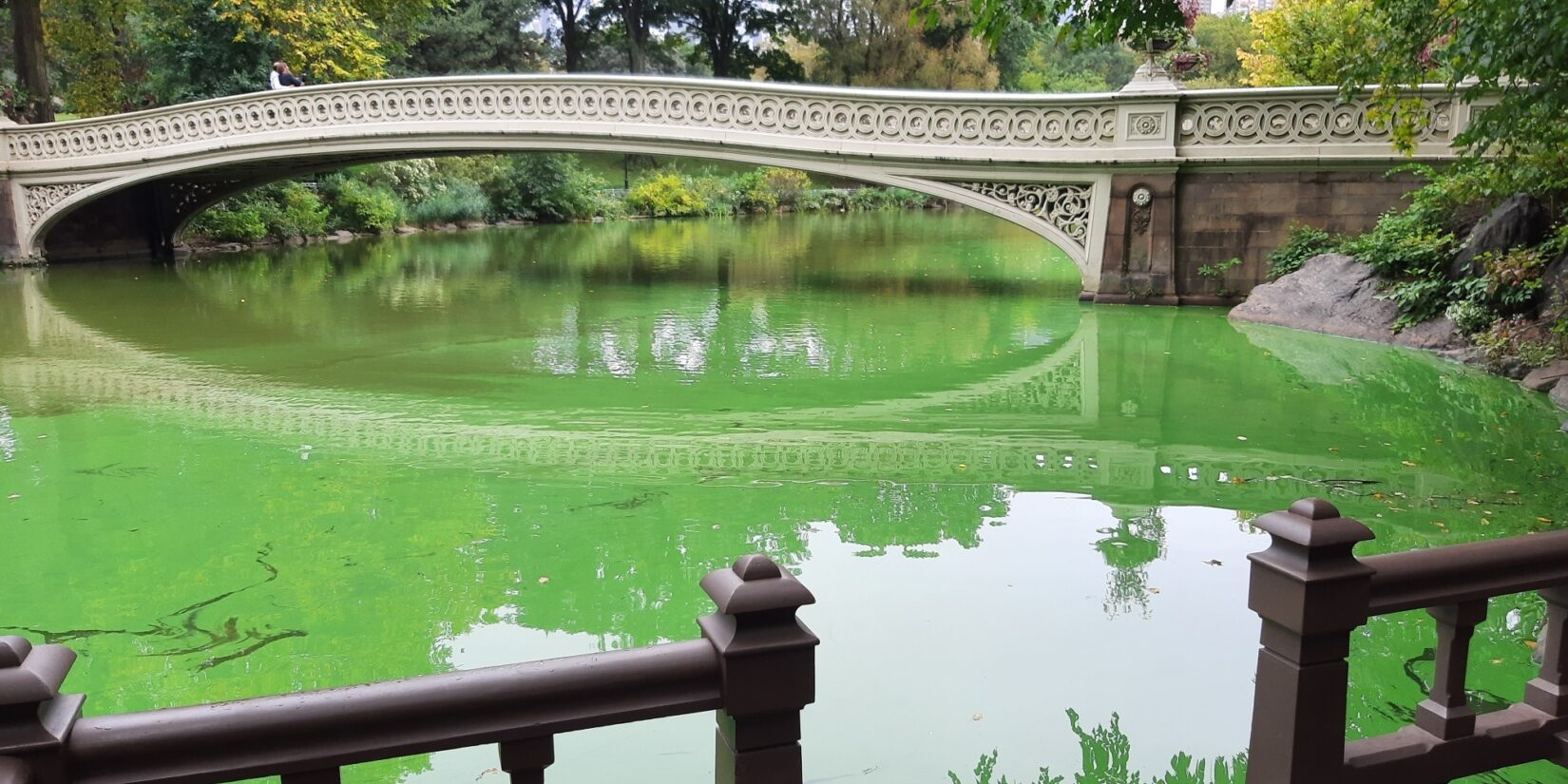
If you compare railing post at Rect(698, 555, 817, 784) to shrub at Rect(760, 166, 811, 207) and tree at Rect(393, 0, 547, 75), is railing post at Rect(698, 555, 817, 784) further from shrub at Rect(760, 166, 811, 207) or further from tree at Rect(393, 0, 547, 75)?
shrub at Rect(760, 166, 811, 207)

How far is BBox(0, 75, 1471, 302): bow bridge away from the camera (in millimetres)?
11617

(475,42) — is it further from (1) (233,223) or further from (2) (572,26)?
(1) (233,223)

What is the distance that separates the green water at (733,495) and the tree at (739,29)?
3107 centimetres

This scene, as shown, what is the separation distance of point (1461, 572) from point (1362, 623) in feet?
0.87

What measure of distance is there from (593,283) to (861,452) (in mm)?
9482

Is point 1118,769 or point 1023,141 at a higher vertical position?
point 1023,141

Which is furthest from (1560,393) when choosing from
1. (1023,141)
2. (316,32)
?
(316,32)

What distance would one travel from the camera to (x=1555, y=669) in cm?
243

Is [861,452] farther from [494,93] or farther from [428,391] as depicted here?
[494,93]

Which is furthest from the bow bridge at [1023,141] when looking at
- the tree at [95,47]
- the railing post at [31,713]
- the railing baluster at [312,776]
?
the railing post at [31,713]

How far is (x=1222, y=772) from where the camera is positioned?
10.2ft

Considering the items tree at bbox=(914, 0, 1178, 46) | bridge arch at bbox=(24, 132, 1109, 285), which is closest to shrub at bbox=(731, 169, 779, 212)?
bridge arch at bbox=(24, 132, 1109, 285)

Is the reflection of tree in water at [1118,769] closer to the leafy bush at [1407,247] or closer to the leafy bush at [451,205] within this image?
the leafy bush at [1407,247]

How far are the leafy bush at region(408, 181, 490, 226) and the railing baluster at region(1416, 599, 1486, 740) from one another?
27.3 meters
